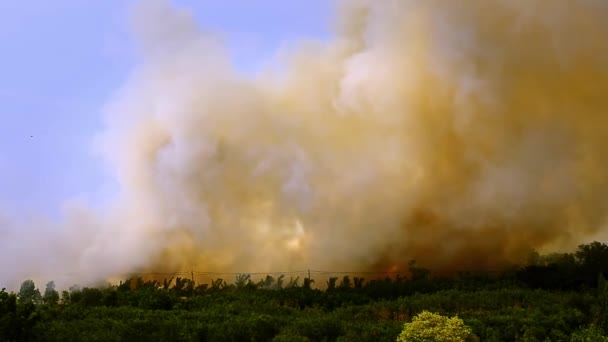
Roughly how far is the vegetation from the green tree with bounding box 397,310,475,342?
0.7 inches

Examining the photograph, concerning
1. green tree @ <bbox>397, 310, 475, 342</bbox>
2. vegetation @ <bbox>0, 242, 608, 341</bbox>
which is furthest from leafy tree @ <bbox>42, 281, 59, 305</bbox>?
green tree @ <bbox>397, 310, 475, 342</bbox>

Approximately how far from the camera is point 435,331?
13.8m

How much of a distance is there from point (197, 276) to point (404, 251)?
664 centimetres

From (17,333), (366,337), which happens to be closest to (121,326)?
(17,333)

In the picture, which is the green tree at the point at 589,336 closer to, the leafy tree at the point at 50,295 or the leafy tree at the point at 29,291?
the leafy tree at the point at 50,295

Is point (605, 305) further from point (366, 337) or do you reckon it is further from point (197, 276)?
point (197, 276)

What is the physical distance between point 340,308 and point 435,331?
529 centimetres

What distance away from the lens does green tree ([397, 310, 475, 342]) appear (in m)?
13.7

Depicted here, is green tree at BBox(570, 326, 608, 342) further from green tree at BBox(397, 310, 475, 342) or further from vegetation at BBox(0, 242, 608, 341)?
green tree at BBox(397, 310, 475, 342)

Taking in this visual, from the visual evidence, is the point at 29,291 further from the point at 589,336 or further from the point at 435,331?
the point at 589,336

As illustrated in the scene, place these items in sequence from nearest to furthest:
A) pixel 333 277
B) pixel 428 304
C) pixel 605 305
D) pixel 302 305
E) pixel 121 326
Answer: pixel 121 326
pixel 605 305
pixel 428 304
pixel 302 305
pixel 333 277

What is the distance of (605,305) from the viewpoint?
1656 centimetres

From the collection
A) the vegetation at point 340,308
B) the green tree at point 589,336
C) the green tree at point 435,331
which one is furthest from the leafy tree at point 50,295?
the green tree at point 589,336

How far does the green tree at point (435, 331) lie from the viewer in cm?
1370
